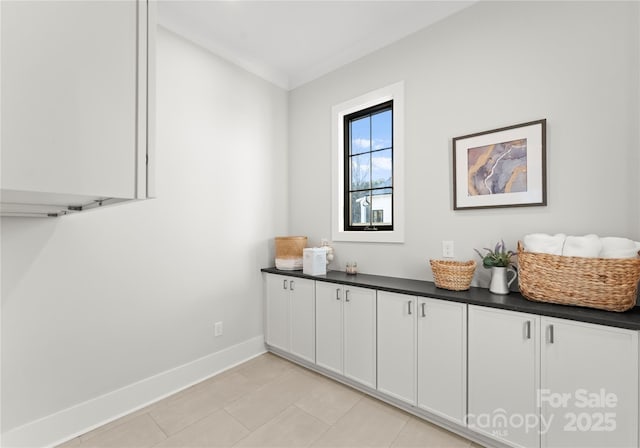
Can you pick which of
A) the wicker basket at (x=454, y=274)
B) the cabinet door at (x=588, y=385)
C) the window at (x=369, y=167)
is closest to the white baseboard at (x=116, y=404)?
the window at (x=369, y=167)

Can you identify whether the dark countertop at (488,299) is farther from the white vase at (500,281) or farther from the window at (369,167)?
the window at (369,167)

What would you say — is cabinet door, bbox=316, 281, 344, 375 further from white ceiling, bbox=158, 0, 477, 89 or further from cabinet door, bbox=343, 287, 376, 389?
white ceiling, bbox=158, 0, 477, 89

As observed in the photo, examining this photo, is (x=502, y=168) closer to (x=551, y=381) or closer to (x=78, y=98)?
(x=551, y=381)

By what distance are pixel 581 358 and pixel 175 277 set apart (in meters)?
2.50

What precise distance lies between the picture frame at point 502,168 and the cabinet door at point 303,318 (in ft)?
4.42

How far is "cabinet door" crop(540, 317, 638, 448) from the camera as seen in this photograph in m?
1.30

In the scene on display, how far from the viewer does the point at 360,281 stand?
2.26 metres

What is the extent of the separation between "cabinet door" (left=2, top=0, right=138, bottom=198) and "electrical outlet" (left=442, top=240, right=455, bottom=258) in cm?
194

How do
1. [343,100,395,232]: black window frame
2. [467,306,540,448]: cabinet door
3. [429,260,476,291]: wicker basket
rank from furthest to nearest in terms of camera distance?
[343,100,395,232]: black window frame
[429,260,476,291]: wicker basket
[467,306,540,448]: cabinet door

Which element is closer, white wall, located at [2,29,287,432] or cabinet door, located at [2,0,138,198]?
cabinet door, located at [2,0,138,198]

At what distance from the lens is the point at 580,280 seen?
4.80 feet

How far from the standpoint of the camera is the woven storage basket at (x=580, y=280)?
1379 millimetres

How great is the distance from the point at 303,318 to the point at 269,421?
32.3 inches

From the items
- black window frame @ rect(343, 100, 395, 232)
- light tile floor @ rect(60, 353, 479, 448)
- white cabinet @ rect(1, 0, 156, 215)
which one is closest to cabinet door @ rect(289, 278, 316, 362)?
light tile floor @ rect(60, 353, 479, 448)
